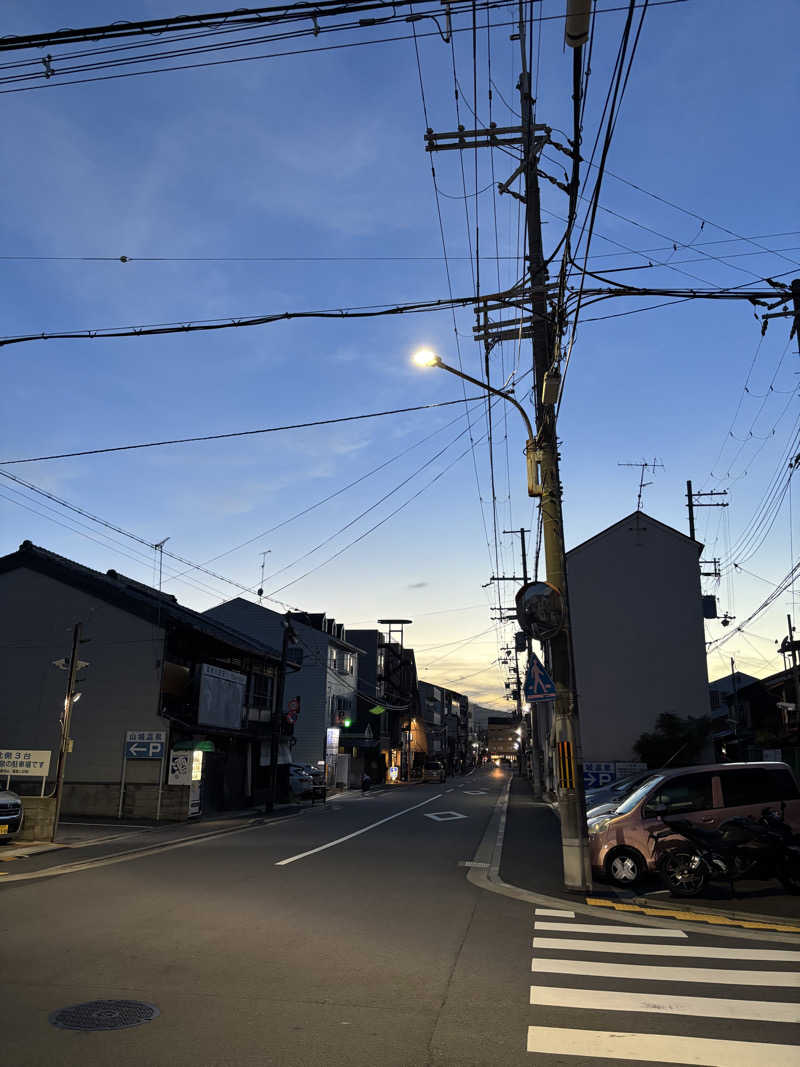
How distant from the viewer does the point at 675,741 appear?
3378 centimetres

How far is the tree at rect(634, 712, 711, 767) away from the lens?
33656 mm

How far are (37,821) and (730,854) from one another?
17.7m

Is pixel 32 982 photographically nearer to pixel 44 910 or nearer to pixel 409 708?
pixel 44 910

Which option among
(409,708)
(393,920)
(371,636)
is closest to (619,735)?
(393,920)

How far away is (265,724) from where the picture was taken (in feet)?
130

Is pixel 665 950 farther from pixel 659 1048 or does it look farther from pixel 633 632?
pixel 633 632

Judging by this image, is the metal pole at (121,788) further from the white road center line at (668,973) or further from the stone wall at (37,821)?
the white road center line at (668,973)

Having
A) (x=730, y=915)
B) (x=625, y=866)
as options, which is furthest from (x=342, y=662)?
(x=730, y=915)

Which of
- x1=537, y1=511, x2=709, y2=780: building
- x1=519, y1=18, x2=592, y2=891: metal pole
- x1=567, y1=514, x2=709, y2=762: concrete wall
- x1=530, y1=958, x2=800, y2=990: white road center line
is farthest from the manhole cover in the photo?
x1=537, y1=511, x2=709, y2=780: building

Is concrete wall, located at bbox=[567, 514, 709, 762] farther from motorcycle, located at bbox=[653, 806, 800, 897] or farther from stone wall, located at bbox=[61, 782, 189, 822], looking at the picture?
motorcycle, located at bbox=[653, 806, 800, 897]

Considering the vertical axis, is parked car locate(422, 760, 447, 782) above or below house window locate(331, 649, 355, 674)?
below

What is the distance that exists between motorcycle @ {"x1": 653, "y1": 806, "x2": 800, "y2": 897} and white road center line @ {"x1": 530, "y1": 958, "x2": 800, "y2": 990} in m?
3.52

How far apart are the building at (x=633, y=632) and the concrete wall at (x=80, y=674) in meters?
20.4

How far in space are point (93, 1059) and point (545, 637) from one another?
8847 millimetres
